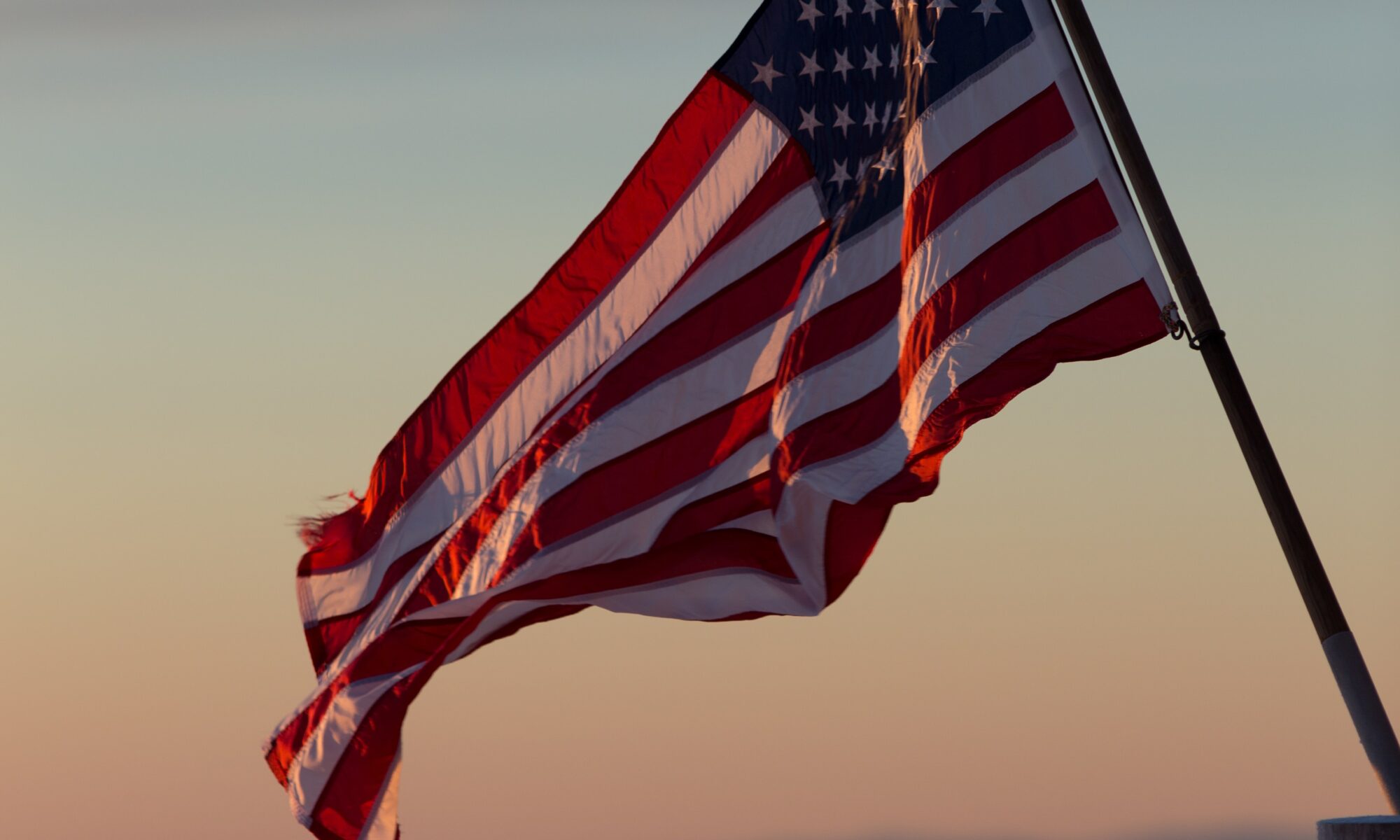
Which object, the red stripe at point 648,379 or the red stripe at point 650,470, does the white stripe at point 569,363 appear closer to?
the red stripe at point 648,379

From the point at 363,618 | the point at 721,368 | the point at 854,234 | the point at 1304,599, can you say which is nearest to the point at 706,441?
the point at 721,368

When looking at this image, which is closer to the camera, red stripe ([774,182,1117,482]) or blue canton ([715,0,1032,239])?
red stripe ([774,182,1117,482])

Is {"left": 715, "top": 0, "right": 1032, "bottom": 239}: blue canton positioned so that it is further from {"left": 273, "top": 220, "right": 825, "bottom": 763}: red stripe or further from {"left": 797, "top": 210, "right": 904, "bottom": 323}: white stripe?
{"left": 273, "top": 220, "right": 825, "bottom": 763}: red stripe

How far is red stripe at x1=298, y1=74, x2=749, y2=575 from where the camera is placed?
1426cm

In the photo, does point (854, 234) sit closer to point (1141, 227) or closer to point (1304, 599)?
point (1141, 227)

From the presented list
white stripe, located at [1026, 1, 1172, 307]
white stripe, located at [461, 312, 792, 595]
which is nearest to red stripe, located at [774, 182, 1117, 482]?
white stripe, located at [1026, 1, 1172, 307]

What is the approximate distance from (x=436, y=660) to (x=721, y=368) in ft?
9.03

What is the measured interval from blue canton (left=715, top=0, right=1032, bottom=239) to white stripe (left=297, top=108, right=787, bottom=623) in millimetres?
316

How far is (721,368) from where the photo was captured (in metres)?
13.6

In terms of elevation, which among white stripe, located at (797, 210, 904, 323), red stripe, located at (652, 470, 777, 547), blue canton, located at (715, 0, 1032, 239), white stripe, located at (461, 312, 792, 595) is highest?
blue canton, located at (715, 0, 1032, 239)

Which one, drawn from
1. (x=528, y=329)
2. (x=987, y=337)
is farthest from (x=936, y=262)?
(x=528, y=329)

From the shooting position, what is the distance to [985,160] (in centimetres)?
1223

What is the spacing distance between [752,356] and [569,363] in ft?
5.43

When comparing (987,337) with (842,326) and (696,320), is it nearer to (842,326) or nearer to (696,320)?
(842,326)
